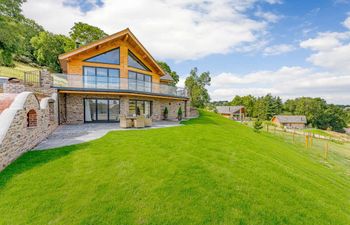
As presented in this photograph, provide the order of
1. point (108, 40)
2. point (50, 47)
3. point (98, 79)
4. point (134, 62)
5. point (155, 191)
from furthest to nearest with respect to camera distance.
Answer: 1. point (50, 47)
2. point (134, 62)
3. point (108, 40)
4. point (98, 79)
5. point (155, 191)

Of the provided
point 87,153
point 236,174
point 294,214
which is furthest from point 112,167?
point 294,214

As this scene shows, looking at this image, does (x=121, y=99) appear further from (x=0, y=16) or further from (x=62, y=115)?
(x=0, y=16)

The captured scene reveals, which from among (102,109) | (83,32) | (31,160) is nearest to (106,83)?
(102,109)

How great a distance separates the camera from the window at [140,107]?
17625 mm

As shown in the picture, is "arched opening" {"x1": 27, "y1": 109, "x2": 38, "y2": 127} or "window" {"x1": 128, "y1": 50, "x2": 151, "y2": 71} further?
"window" {"x1": 128, "y1": 50, "x2": 151, "y2": 71}

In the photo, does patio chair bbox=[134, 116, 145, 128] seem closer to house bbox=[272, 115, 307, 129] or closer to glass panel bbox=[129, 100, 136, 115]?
glass panel bbox=[129, 100, 136, 115]

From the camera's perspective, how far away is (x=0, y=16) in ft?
60.4

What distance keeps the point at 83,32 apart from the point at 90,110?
29456 mm

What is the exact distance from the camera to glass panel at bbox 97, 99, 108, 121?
52.9 feet

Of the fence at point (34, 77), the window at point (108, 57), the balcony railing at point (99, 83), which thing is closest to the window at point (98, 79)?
the balcony railing at point (99, 83)

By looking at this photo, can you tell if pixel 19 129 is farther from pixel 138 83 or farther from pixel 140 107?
pixel 140 107

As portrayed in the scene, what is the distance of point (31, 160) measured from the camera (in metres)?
6.22

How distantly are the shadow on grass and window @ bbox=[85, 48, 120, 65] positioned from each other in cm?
1104

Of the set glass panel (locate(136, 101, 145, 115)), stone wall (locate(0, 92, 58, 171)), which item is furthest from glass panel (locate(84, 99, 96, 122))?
stone wall (locate(0, 92, 58, 171))
